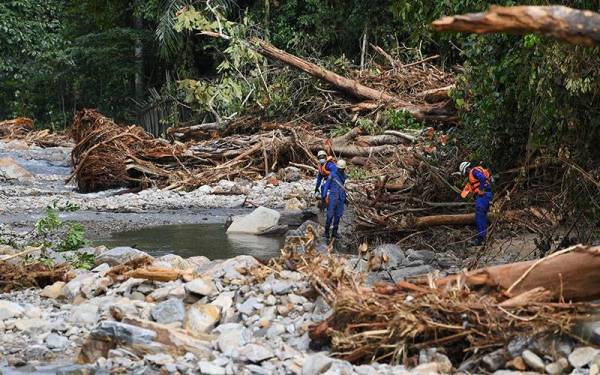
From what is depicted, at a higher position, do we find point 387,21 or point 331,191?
point 387,21

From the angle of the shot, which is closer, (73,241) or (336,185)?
(73,241)

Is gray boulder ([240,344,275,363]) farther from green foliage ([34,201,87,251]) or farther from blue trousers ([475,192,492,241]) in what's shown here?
green foliage ([34,201,87,251])

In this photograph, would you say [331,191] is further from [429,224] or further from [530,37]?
[530,37]

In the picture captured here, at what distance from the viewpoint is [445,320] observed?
5797mm

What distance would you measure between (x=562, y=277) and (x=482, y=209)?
5.03m

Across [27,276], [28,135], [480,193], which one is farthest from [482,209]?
[28,135]

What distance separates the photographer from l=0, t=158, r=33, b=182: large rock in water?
69.9ft

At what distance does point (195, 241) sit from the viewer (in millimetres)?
13172

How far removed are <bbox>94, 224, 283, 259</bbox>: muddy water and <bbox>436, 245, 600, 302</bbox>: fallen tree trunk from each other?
18.4ft

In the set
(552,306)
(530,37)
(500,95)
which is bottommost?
(552,306)

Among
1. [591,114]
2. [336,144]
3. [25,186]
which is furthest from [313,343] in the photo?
[25,186]

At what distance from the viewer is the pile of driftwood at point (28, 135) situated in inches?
1204

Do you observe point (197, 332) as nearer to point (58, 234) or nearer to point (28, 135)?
point (58, 234)

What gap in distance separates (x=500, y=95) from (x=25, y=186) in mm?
12907
